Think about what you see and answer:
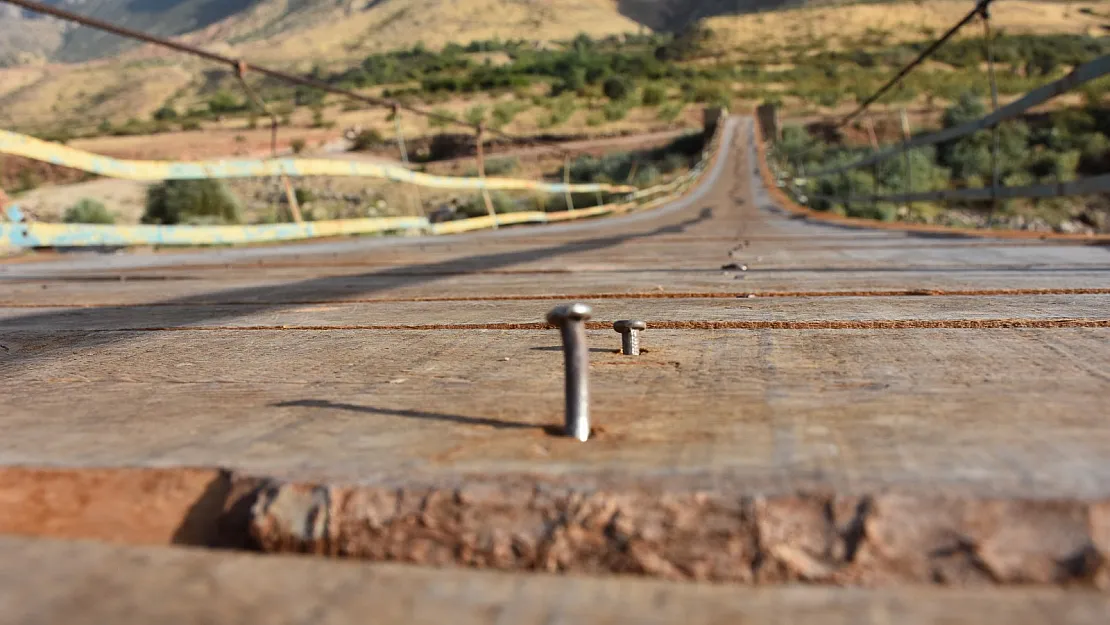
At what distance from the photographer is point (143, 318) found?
8.94 feet

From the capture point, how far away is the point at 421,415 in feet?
4.46

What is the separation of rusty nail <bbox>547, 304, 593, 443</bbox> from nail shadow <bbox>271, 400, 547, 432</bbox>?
7 centimetres

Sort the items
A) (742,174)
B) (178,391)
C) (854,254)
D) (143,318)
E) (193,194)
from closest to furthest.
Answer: (178,391) → (143,318) → (854,254) → (193,194) → (742,174)

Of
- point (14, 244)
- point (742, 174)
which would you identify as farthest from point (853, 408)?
point (742, 174)

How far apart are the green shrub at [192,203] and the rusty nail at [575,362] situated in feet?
55.6

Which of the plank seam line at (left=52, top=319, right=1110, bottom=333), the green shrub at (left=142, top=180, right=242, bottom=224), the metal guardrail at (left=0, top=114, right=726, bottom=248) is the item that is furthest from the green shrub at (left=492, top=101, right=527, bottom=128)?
the plank seam line at (left=52, top=319, right=1110, bottom=333)

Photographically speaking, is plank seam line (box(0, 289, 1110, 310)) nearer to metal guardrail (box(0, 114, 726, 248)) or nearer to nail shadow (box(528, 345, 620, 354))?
nail shadow (box(528, 345, 620, 354))

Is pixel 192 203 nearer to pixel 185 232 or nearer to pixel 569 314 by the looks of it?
pixel 185 232

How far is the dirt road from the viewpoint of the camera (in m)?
0.85

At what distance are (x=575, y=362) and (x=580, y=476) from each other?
177mm

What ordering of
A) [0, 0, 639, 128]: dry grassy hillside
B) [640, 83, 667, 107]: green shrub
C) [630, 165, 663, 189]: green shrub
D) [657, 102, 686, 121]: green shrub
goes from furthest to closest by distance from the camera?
[0, 0, 639, 128]: dry grassy hillside → [640, 83, 667, 107]: green shrub → [657, 102, 686, 121]: green shrub → [630, 165, 663, 189]: green shrub

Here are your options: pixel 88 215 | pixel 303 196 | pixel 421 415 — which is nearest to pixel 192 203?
pixel 88 215

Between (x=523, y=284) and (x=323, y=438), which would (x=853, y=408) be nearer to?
(x=323, y=438)

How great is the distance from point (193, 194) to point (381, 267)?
14.6 meters
